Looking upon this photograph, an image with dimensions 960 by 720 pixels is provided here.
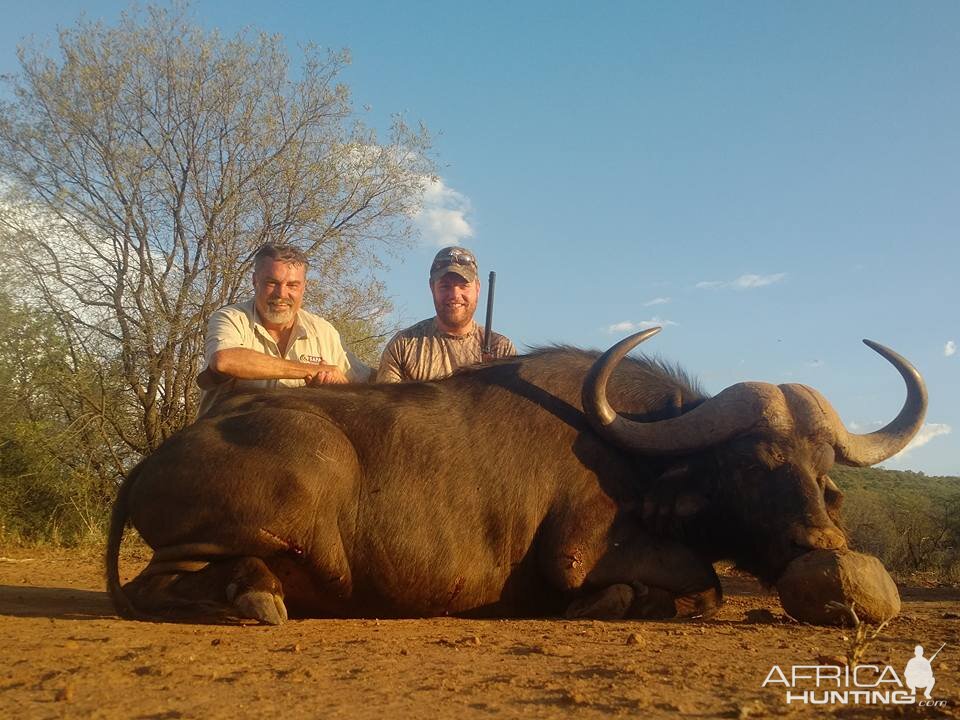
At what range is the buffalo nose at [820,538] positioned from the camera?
4.73 m

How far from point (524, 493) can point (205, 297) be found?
8045 mm

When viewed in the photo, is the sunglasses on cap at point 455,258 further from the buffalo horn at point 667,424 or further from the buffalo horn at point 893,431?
the buffalo horn at point 893,431

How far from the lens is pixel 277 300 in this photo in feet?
22.1

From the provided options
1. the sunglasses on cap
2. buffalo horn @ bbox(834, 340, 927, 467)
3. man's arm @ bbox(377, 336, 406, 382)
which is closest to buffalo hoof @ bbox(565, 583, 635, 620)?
buffalo horn @ bbox(834, 340, 927, 467)

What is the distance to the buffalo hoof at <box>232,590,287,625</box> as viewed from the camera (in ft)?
14.5

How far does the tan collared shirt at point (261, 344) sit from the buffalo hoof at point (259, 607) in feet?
5.16

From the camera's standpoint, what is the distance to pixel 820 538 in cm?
476

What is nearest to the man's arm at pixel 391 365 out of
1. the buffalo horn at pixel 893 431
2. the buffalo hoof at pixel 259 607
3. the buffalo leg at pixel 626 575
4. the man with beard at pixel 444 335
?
the man with beard at pixel 444 335

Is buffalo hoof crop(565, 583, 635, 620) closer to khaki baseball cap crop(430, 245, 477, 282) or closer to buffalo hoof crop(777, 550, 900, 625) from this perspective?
buffalo hoof crop(777, 550, 900, 625)

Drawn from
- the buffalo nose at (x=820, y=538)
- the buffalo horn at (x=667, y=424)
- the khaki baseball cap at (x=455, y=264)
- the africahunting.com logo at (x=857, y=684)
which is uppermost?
the khaki baseball cap at (x=455, y=264)

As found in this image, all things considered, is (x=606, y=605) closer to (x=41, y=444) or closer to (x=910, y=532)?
(x=41, y=444)

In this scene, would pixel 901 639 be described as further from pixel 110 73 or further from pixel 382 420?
pixel 110 73

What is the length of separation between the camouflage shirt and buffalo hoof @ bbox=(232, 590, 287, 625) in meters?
2.99

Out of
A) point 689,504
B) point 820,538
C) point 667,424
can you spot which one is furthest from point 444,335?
point 820,538
